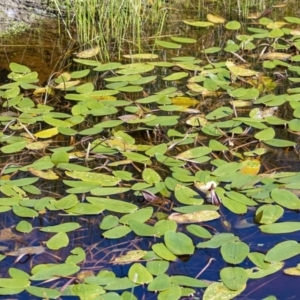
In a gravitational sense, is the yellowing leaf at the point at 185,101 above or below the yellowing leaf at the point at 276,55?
below

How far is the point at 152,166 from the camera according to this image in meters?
2.39

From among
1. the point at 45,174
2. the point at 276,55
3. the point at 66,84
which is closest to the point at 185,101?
the point at 66,84

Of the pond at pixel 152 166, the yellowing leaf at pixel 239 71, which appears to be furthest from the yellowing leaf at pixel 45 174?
the yellowing leaf at pixel 239 71

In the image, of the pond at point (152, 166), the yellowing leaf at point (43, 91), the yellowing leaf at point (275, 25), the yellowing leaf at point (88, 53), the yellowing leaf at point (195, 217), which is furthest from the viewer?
the yellowing leaf at point (275, 25)

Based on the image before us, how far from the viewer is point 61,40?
145 inches

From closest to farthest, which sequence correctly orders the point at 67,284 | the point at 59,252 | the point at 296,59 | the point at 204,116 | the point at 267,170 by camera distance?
1. the point at 67,284
2. the point at 59,252
3. the point at 267,170
4. the point at 204,116
5. the point at 296,59

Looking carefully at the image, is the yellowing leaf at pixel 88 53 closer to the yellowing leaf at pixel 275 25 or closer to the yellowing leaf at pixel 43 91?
the yellowing leaf at pixel 43 91

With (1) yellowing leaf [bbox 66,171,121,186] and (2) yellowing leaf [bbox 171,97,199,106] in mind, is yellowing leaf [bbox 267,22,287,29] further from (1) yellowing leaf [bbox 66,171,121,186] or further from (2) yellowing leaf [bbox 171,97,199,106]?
(1) yellowing leaf [bbox 66,171,121,186]

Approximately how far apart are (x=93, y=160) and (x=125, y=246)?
532mm

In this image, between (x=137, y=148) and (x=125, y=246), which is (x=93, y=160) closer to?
(x=137, y=148)

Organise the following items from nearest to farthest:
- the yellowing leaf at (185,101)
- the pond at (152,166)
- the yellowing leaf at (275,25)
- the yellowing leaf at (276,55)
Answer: the pond at (152,166) → the yellowing leaf at (185,101) → the yellowing leaf at (276,55) → the yellowing leaf at (275,25)

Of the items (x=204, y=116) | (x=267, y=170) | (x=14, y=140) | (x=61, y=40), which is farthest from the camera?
(x=61, y=40)

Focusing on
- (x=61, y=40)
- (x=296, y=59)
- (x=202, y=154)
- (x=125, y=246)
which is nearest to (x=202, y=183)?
(x=202, y=154)

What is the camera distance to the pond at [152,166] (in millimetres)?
1850
